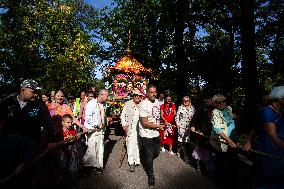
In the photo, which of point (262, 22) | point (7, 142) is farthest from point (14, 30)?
point (7, 142)

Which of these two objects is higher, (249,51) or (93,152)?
(249,51)

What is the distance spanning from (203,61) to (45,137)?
17.0 m

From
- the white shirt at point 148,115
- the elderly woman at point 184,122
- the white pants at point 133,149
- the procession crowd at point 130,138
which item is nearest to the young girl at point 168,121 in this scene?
the procession crowd at point 130,138

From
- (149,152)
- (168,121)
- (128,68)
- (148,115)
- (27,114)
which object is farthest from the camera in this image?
(128,68)

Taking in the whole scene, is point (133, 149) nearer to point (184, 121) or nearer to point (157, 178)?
point (157, 178)

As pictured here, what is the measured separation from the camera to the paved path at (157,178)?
24.7 ft

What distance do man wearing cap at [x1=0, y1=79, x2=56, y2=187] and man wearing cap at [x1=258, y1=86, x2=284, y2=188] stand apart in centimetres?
306

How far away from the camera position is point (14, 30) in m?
24.8

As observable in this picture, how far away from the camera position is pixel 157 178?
8258 mm

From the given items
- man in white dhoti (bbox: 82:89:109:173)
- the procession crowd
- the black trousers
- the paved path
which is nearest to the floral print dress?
the procession crowd

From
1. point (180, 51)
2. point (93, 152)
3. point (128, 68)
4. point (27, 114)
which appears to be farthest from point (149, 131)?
point (180, 51)

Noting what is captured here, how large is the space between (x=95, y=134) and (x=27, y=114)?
356cm

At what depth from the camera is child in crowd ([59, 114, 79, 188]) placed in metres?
6.97

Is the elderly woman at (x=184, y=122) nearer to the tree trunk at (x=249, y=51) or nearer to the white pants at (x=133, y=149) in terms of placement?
the white pants at (x=133, y=149)
